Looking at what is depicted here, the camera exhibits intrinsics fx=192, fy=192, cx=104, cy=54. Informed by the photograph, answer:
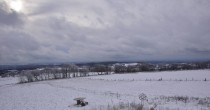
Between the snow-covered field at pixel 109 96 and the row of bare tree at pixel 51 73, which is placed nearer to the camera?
the snow-covered field at pixel 109 96

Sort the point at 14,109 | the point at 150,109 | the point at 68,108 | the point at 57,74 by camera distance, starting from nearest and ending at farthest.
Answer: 1. the point at 150,109
2. the point at 68,108
3. the point at 14,109
4. the point at 57,74

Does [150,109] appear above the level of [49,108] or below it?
→ above

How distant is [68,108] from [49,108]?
100 inches

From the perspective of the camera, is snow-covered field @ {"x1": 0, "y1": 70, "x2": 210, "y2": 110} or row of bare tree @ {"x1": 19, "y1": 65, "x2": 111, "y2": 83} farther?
row of bare tree @ {"x1": 19, "y1": 65, "x2": 111, "y2": 83}

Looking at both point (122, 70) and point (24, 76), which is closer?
point (24, 76)

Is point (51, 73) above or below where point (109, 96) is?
above

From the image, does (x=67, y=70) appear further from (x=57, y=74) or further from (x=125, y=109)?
(x=125, y=109)

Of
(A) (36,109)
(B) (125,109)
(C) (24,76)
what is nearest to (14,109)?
(A) (36,109)

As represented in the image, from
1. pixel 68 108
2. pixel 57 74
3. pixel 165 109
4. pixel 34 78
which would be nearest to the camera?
pixel 165 109

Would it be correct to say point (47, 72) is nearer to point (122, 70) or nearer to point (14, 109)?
point (122, 70)

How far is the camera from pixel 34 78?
Result: 359 feet

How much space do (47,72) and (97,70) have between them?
1461 inches

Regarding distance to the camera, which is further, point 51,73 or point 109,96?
point 51,73

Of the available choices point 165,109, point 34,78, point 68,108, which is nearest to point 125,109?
point 165,109
